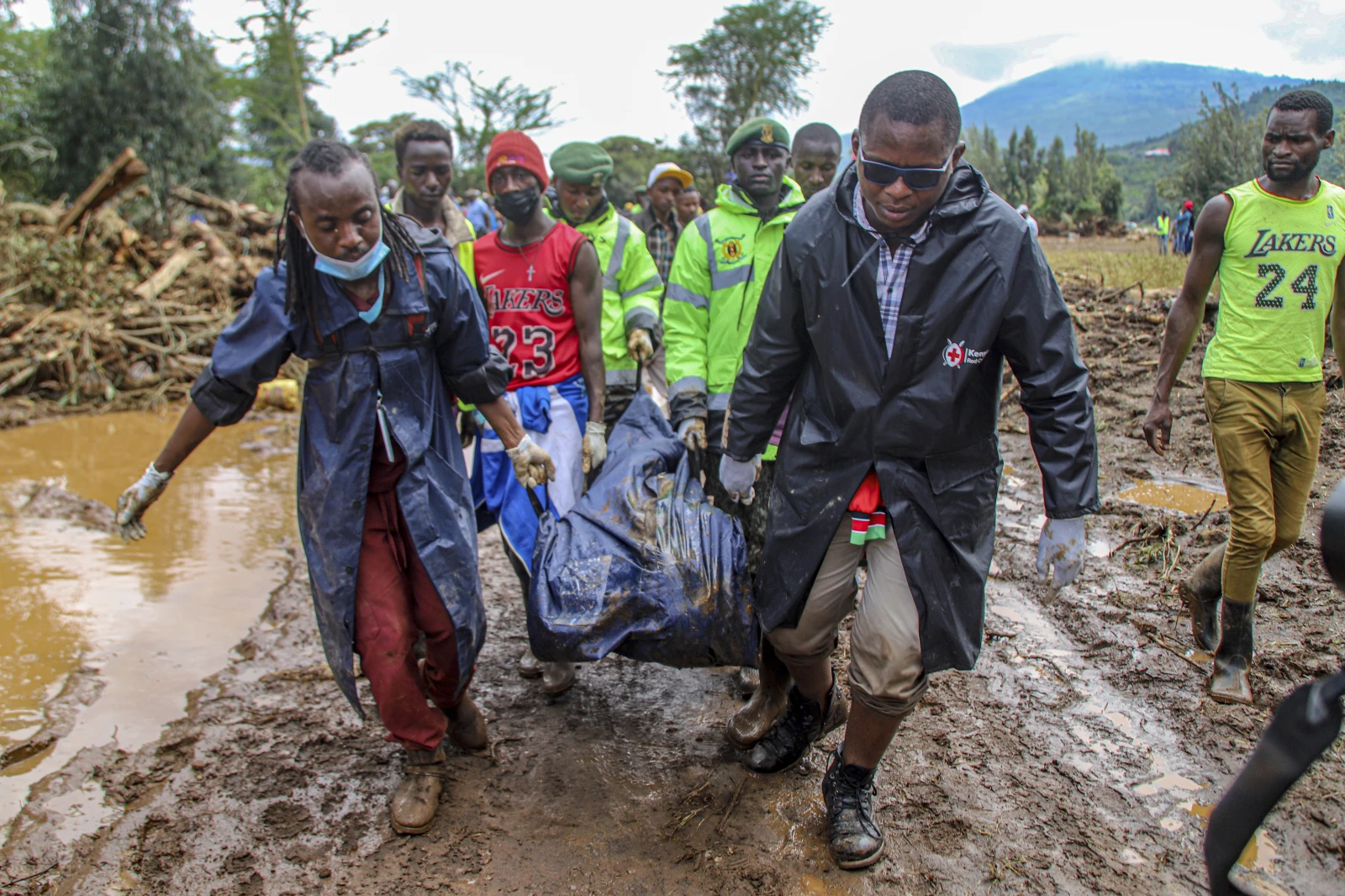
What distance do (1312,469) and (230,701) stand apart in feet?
12.9

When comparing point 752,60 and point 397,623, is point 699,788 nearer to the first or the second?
point 397,623

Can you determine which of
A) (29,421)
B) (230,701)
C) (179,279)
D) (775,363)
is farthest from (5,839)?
(179,279)

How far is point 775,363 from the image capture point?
2430 mm

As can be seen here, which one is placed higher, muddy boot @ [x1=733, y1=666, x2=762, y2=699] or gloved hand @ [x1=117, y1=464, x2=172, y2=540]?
gloved hand @ [x1=117, y1=464, x2=172, y2=540]

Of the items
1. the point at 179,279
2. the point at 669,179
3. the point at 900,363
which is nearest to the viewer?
the point at 900,363

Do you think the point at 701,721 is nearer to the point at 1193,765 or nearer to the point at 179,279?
the point at 1193,765

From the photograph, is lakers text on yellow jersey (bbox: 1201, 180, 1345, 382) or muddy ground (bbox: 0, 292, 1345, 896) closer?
muddy ground (bbox: 0, 292, 1345, 896)

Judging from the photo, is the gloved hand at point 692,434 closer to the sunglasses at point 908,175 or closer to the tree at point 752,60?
the sunglasses at point 908,175

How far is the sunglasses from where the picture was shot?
6.87ft

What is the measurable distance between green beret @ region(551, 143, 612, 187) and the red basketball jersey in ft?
2.71

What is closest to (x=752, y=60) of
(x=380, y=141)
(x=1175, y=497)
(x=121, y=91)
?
(x=380, y=141)

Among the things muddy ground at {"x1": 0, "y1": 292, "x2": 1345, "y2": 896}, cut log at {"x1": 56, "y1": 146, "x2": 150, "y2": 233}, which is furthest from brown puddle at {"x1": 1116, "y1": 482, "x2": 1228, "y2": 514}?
cut log at {"x1": 56, "y1": 146, "x2": 150, "y2": 233}

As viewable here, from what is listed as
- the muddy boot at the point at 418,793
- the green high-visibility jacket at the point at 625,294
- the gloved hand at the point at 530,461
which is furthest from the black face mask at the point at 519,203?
the muddy boot at the point at 418,793

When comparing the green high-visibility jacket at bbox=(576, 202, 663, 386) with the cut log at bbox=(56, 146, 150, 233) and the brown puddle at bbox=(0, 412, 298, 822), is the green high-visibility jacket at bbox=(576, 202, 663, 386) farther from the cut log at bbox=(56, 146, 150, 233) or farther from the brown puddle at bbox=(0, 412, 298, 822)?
the cut log at bbox=(56, 146, 150, 233)
